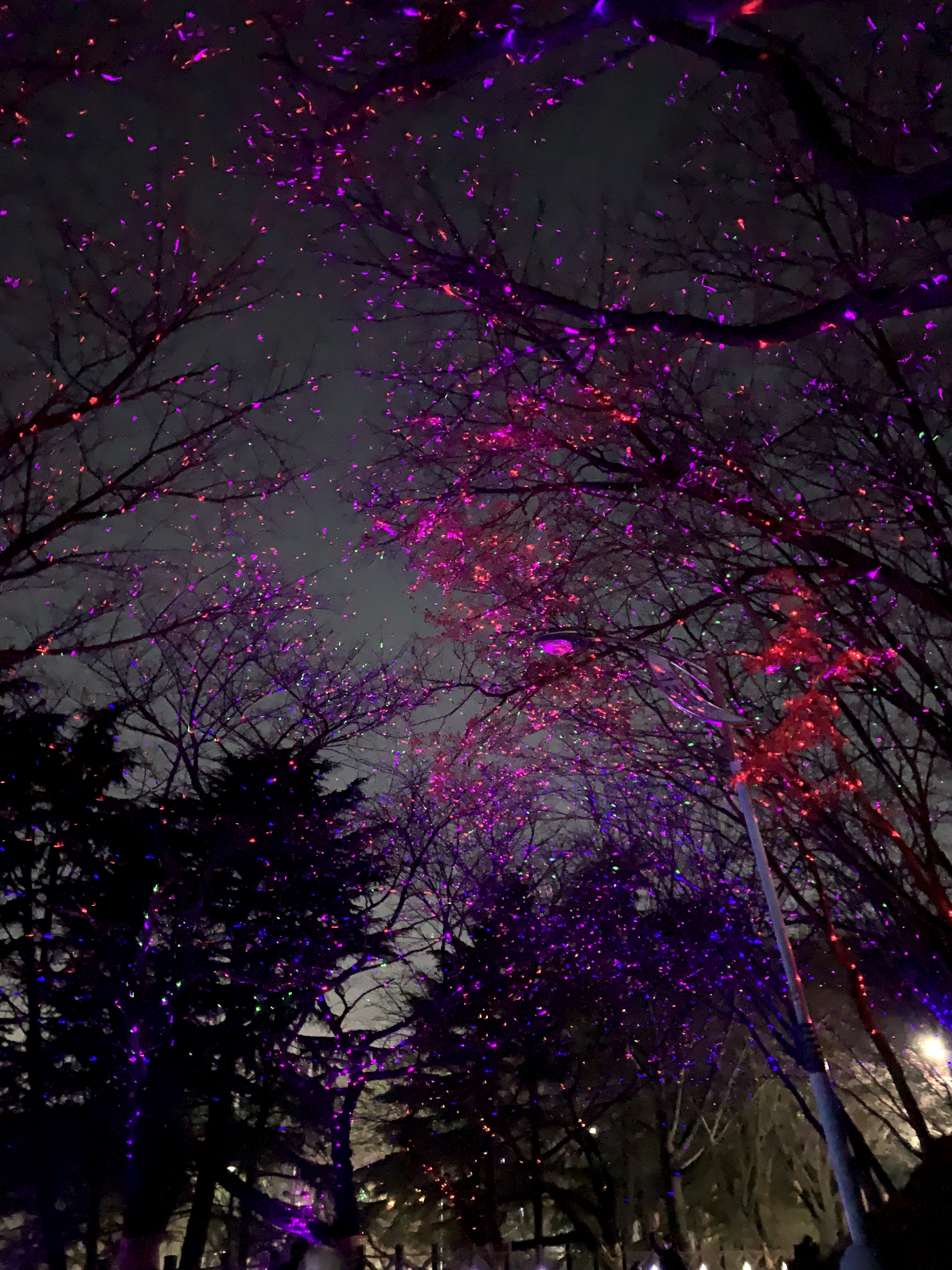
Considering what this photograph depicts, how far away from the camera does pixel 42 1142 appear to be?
17.9m

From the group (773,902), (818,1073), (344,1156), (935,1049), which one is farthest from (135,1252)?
(935,1049)

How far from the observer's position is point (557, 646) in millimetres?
7406

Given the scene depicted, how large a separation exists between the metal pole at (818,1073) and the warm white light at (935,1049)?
8.96 meters

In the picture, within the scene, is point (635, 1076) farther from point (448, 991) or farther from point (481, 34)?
point (481, 34)

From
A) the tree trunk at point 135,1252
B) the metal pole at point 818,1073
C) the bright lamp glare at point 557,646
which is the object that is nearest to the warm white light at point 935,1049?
the metal pole at point 818,1073

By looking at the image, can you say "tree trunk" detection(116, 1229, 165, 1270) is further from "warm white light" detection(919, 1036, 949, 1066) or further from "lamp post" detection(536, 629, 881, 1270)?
"warm white light" detection(919, 1036, 949, 1066)

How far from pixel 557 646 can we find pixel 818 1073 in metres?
4.23

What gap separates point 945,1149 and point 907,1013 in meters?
12.1

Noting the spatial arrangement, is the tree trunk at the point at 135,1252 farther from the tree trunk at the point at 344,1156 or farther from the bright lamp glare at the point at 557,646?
the bright lamp glare at the point at 557,646

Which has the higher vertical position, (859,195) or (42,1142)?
(859,195)

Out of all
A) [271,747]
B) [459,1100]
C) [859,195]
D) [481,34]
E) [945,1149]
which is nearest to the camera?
[859,195]

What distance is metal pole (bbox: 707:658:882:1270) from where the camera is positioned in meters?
6.07

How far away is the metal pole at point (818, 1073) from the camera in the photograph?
6.07 m

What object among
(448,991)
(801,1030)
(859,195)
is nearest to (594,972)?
(448,991)
